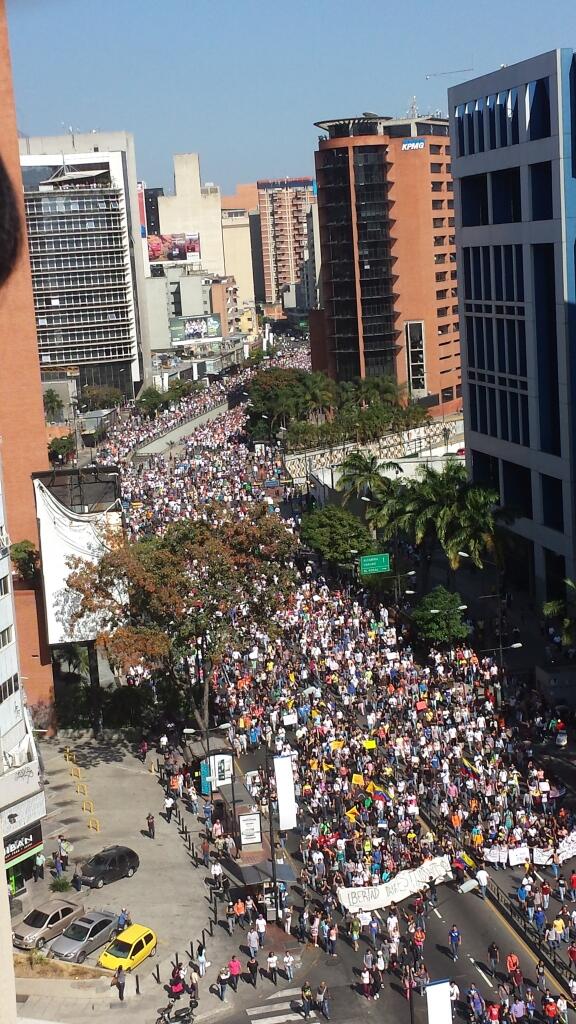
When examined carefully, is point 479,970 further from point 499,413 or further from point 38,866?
point 499,413

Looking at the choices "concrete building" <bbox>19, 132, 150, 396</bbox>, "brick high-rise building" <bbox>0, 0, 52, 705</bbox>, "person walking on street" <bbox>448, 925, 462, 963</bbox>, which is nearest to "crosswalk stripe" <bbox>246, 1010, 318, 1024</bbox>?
"person walking on street" <bbox>448, 925, 462, 963</bbox>

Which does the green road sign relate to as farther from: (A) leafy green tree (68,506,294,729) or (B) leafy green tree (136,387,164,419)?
(B) leafy green tree (136,387,164,419)

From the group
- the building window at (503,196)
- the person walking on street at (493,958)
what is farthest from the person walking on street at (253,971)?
the building window at (503,196)

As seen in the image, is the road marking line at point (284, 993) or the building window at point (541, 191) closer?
the road marking line at point (284, 993)

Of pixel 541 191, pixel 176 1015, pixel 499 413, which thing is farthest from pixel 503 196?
pixel 176 1015

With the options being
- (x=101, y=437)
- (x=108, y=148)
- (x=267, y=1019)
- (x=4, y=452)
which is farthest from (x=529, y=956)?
(x=108, y=148)

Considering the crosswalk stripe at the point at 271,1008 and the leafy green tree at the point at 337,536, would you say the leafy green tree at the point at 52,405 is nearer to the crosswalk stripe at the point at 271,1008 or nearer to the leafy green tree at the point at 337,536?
the leafy green tree at the point at 337,536
